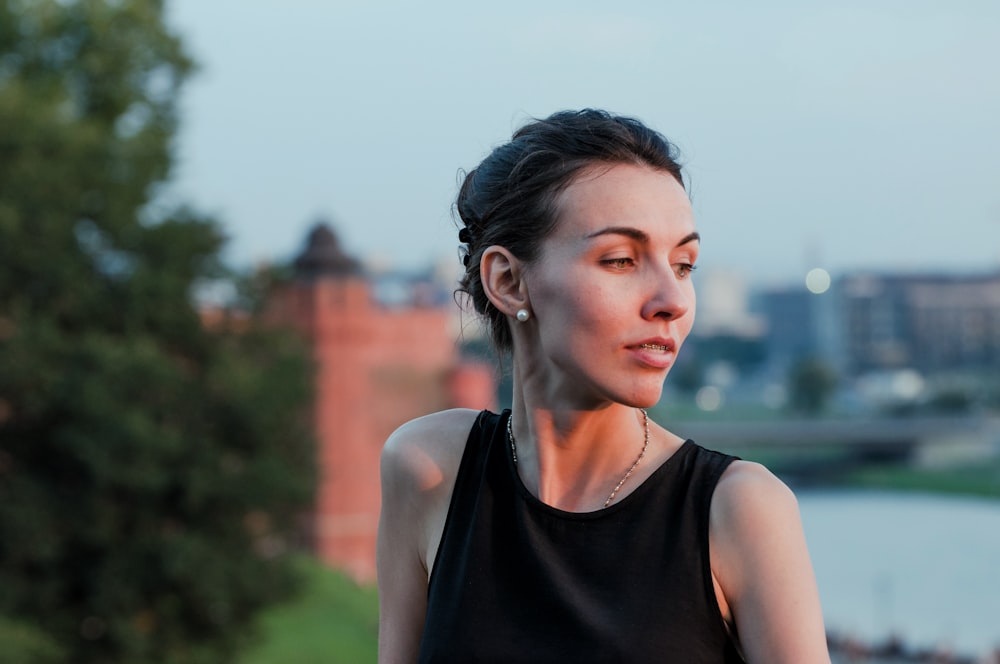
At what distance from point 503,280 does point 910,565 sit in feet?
127

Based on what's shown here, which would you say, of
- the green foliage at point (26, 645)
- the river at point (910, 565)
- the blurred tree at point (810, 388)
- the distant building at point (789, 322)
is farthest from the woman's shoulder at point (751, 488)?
the distant building at point (789, 322)

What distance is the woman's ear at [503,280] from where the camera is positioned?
1490 mm

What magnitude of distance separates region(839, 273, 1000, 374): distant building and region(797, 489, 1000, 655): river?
26.0 m

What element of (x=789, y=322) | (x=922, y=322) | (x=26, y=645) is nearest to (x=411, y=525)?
(x=26, y=645)

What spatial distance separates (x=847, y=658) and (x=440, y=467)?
24956mm

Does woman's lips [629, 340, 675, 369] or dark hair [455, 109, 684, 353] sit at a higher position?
dark hair [455, 109, 684, 353]

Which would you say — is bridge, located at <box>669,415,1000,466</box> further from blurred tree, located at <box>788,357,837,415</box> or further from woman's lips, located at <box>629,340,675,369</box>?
woman's lips, located at <box>629,340,675,369</box>

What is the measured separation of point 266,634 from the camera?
55.1 ft

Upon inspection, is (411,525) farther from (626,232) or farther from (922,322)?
(922,322)

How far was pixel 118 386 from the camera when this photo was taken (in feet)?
43.9

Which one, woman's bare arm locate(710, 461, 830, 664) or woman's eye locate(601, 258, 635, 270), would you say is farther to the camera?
woman's eye locate(601, 258, 635, 270)

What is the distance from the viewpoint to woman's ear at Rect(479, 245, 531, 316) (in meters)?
1.49

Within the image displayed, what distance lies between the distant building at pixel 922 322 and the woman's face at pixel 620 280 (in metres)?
69.6

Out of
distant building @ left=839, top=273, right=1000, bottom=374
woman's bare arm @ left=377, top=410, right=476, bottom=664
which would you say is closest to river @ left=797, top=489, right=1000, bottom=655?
distant building @ left=839, top=273, right=1000, bottom=374
